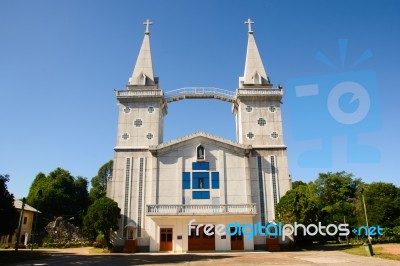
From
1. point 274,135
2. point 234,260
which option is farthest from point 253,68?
point 234,260

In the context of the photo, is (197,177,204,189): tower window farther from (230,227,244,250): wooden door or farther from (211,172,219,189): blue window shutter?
(230,227,244,250): wooden door

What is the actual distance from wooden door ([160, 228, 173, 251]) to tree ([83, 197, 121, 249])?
4.71 meters

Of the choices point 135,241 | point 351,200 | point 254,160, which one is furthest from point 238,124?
point 351,200

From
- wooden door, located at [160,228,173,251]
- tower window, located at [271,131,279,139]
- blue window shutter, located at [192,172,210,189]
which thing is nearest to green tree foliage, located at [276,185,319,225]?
tower window, located at [271,131,279,139]

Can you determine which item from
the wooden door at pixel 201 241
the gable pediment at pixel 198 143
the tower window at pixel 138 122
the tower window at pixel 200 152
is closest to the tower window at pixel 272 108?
the gable pediment at pixel 198 143

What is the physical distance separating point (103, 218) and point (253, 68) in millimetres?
25093

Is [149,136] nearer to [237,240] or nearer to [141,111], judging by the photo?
[141,111]

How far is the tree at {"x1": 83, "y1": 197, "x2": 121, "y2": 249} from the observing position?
3131cm

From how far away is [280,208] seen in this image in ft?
109

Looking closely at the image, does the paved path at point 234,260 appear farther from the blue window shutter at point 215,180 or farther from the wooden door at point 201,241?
the blue window shutter at point 215,180

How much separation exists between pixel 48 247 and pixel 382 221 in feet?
140

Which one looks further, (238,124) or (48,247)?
(48,247)

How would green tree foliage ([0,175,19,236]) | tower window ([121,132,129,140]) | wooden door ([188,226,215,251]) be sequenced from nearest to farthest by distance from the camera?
green tree foliage ([0,175,19,236]) < wooden door ([188,226,215,251]) < tower window ([121,132,129,140])

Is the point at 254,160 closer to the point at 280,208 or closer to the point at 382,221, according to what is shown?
the point at 280,208
